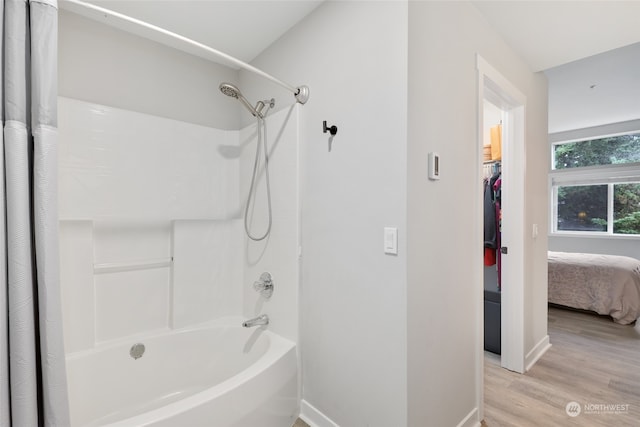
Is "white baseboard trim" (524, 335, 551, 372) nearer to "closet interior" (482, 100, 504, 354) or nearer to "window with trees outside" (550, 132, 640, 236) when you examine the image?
"closet interior" (482, 100, 504, 354)

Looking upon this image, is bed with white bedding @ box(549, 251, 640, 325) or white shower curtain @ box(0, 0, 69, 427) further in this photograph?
bed with white bedding @ box(549, 251, 640, 325)

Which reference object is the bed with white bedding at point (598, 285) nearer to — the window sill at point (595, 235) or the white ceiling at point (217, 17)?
the window sill at point (595, 235)

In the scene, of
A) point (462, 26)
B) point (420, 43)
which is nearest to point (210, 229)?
point (420, 43)

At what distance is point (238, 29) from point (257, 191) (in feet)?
3.46

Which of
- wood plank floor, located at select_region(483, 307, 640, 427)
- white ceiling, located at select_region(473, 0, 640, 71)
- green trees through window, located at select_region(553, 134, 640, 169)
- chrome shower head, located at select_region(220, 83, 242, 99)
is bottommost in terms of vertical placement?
wood plank floor, located at select_region(483, 307, 640, 427)

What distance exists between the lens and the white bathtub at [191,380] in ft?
4.37

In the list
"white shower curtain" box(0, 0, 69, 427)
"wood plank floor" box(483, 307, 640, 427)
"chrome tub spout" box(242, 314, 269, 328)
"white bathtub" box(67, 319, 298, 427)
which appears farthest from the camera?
"chrome tub spout" box(242, 314, 269, 328)

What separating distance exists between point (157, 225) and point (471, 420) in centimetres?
227

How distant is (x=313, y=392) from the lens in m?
1.78

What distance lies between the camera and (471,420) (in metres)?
1.72

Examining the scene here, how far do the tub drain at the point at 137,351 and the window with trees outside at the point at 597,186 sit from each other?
677cm

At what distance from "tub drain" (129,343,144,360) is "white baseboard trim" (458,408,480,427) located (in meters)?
1.87

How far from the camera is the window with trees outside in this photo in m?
4.94

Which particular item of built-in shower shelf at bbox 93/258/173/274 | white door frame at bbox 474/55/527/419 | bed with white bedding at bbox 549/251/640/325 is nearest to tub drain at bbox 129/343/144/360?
built-in shower shelf at bbox 93/258/173/274
